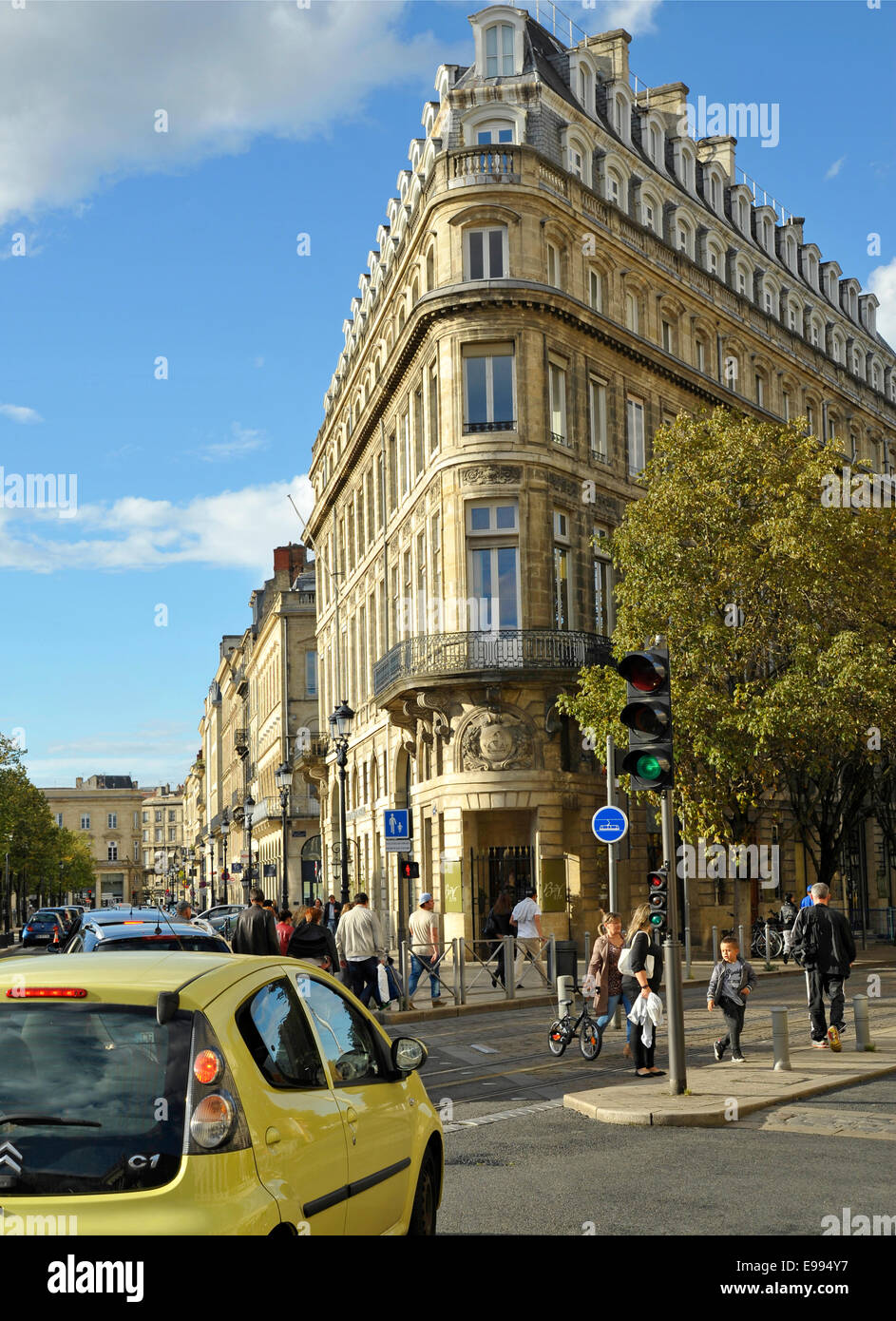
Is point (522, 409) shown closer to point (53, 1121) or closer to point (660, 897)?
point (660, 897)

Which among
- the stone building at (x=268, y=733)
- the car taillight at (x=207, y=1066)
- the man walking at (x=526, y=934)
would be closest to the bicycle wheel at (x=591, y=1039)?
the man walking at (x=526, y=934)

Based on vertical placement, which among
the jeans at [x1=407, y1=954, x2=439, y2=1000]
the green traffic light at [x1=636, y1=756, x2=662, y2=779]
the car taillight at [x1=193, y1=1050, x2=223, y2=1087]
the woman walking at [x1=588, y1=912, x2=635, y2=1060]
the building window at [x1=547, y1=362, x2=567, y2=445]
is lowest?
the jeans at [x1=407, y1=954, x2=439, y2=1000]

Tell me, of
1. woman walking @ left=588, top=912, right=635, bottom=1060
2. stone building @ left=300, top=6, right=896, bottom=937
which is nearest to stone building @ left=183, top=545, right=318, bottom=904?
stone building @ left=300, top=6, right=896, bottom=937

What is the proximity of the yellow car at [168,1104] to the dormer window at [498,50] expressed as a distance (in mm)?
35431

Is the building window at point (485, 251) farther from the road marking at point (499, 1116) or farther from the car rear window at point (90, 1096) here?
the car rear window at point (90, 1096)

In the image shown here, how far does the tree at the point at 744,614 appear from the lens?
27938 mm

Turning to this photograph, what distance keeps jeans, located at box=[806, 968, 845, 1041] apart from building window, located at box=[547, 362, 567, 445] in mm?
21431

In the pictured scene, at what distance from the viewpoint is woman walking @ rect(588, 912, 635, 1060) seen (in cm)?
1550

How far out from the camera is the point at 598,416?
124 feet

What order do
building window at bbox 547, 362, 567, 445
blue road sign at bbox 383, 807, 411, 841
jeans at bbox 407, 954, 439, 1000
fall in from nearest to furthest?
1. jeans at bbox 407, 954, 439, 1000
2. blue road sign at bbox 383, 807, 411, 841
3. building window at bbox 547, 362, 567, 445

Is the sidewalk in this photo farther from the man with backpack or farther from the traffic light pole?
the traffic light pole
